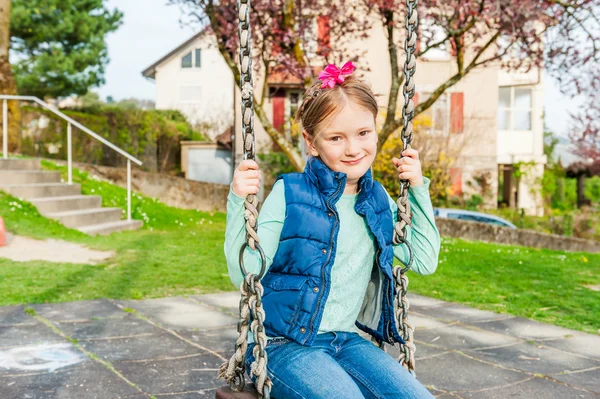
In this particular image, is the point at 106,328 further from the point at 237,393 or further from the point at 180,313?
the point at 237,393

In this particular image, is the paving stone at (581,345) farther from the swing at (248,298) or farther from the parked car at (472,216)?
the parked car at (472,216)

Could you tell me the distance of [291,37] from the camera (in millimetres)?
10117

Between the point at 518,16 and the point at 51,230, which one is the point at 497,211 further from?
the point at 51,230

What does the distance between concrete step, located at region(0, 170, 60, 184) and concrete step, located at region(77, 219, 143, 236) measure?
4.96 ft

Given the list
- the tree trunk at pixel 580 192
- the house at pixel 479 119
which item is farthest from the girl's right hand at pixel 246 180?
the tree trunk at pixel 580 192

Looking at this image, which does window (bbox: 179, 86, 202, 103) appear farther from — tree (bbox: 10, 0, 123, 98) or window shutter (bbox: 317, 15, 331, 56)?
window shutter (bbox: 317, 15, 331, 56)

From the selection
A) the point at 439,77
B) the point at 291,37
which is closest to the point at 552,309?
the point at 291,37

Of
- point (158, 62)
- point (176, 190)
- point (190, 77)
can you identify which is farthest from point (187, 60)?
point (176, 190)

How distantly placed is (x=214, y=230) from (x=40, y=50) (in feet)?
51.6

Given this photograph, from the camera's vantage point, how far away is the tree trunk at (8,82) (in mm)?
13969

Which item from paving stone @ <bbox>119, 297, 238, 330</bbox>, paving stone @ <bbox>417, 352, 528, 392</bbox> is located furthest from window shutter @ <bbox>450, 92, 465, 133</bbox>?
paving stone @ <bbox>417, 352, 528, 392</bbox>

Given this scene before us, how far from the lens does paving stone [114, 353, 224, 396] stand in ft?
11.9

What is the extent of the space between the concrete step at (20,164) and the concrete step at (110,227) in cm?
193

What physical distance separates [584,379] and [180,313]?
2.94 metres
